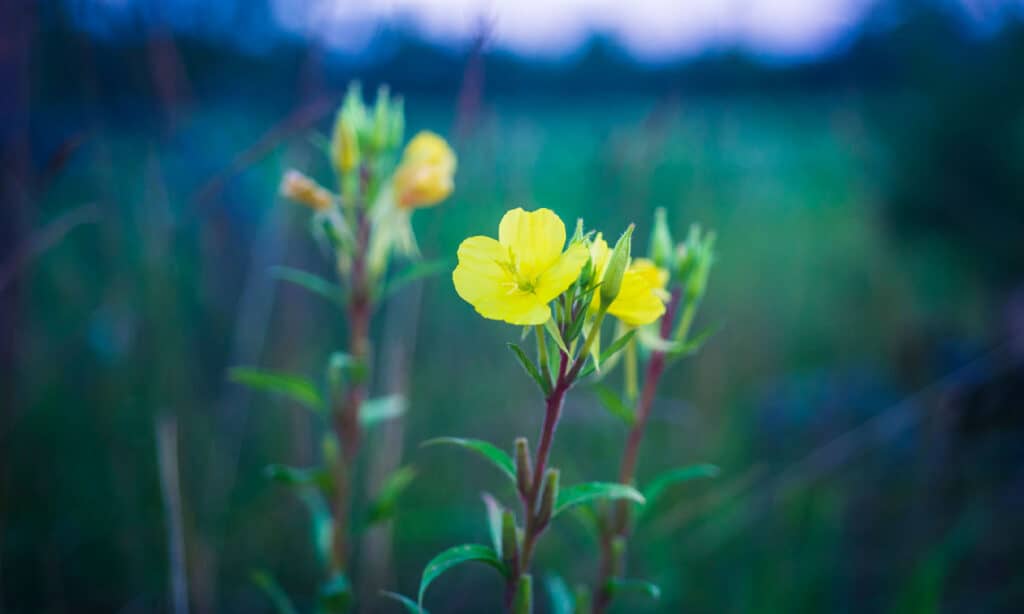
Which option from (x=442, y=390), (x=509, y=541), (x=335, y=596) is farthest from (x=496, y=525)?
(x=442, y=390)

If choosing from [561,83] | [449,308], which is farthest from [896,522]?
[561,83]

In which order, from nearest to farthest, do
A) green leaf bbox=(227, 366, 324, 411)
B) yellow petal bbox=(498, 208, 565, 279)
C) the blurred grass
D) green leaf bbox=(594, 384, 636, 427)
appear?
yellow petal bbox=(498, 208, 565, 279)
green leaf bbox=(594, 384, 636, 427)
green leaf bbox=(227, 366, 324, 411)
the blurred grass

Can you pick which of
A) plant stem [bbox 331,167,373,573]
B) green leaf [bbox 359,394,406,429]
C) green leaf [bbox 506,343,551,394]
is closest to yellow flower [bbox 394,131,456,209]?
plant stem [bbox 331,167,373,573]

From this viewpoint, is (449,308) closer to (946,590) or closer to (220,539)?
(220,539)

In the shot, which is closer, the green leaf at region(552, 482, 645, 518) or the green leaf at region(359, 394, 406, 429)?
the green leaf at region(552, 482, 645, 518)

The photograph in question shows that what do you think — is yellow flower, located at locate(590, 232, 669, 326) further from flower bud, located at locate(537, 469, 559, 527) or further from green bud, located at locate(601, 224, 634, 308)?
flower bud, located at locate(537, 469, 559, 527)

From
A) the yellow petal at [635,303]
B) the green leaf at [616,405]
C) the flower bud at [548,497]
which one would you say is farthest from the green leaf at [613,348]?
the green leaf at [616,405]
